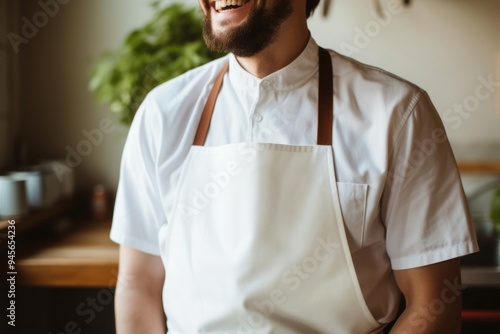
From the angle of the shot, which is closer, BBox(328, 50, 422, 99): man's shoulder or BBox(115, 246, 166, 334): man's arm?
BBox(328, 50, 422, 99): man's shoulder

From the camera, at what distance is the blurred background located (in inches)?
87.7

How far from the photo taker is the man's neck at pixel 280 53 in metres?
1.22

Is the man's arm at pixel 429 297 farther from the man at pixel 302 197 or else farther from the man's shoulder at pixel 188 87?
the man's shoulder at pixel 188 87

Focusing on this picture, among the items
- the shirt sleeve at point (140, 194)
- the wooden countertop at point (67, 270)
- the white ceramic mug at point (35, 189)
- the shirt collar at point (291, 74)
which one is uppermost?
the shirt collar at point (291, 74)


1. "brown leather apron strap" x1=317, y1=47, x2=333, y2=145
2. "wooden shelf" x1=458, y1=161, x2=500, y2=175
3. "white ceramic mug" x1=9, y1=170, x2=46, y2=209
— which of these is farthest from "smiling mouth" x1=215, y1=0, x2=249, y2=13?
"wooden shelf" x1=458, y1=161, x2=500, y2=175

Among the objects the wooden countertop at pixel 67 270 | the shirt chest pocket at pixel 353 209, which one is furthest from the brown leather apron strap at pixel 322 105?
the wooden countertop at pixel 67 270

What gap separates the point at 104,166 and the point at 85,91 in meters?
0.32

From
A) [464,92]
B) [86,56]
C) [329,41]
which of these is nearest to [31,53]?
[86,56]

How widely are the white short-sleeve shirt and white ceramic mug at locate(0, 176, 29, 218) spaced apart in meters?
0.63

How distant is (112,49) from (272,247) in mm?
1447

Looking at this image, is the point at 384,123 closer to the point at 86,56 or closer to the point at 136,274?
the point at 136,274

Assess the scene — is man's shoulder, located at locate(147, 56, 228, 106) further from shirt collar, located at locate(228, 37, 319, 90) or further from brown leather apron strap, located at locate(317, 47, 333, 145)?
brown leather apron strap, located at locate(317, 47, 333, 145)

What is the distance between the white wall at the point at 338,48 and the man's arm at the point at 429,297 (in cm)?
128

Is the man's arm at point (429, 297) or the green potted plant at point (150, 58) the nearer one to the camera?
the man's arm at point (429, 297)
